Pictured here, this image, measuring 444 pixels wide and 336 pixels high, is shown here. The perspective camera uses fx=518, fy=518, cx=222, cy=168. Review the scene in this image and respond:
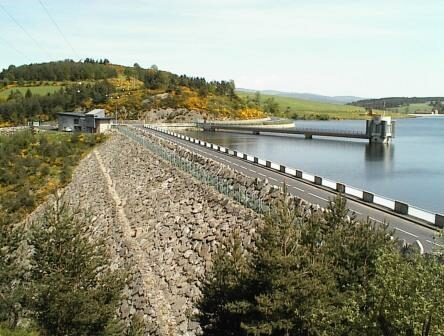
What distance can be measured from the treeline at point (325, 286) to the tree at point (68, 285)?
3809mm

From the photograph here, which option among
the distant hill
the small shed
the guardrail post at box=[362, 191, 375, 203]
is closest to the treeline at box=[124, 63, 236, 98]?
the distant hill

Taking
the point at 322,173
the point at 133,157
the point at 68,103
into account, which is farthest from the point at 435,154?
the point at 68,103

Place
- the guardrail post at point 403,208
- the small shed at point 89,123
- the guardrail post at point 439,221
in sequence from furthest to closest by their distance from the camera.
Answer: the small shed at point 89,123 → the guardrail post at point 403,208 → the guardrail post at point 439,221

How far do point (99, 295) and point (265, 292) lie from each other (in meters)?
6.98

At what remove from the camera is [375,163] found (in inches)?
3270

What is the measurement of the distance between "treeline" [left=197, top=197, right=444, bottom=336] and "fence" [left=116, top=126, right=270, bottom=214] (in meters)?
5.58

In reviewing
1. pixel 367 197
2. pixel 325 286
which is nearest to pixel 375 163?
pixel 367 197

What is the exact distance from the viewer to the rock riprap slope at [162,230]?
91.2ft

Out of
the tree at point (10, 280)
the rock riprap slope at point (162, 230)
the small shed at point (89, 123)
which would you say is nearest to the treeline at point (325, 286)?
the rock riprap slope at point (162, 230)

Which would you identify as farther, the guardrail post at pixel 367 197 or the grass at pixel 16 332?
the guardrail post at pixel 367 197

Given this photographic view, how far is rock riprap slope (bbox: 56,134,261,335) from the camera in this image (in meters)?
27.8

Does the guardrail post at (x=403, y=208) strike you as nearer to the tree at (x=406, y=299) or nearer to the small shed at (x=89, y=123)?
the tree at (x=406, y=299)

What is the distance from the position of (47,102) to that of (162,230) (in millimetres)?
129816

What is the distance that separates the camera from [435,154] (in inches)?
3723
